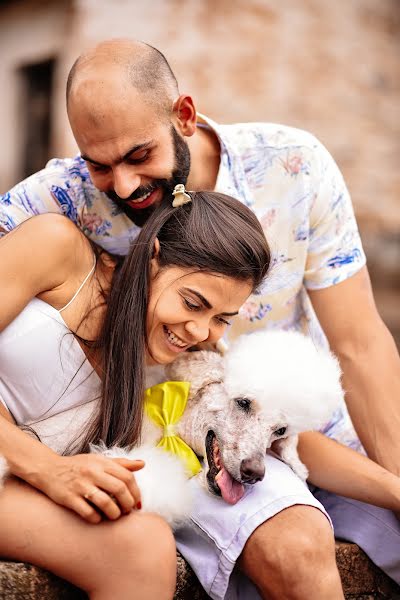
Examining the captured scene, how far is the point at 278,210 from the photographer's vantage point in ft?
8.86

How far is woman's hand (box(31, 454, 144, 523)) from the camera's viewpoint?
5.46 ft

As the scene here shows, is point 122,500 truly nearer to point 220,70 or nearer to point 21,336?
point 21,336

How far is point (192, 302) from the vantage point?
203cm

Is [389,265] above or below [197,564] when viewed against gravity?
below

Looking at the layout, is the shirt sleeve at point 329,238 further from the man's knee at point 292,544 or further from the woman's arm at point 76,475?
the woman's arm at point 76,475

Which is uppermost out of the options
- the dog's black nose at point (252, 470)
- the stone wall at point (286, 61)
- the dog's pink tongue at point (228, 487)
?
the dog's black nose at point (252, 470)

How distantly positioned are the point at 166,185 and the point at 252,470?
0.96 m

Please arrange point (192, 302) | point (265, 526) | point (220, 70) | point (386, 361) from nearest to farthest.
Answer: point (265, 526), point (192, 302), point (386, 361), point (220, 70)

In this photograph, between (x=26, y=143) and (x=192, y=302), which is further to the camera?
(x=26, y=143)

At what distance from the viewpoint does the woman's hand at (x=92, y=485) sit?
166 cm

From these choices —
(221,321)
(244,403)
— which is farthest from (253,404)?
(221,321)

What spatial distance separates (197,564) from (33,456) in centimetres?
51

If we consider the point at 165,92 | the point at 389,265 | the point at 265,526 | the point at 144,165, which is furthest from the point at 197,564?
the point at 389,265

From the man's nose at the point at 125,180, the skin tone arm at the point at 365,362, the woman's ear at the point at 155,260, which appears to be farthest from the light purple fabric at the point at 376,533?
the man's nose at the point at 125,180
